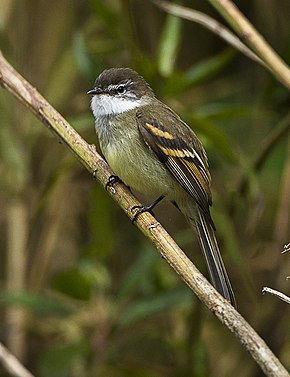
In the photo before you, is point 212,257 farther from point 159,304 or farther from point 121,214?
point 121,214

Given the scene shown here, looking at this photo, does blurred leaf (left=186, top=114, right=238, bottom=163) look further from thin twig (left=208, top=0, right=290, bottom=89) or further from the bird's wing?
thin twig (left=208, top=0, right=290, bottom=89)

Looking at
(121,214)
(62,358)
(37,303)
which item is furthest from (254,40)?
(121,214)

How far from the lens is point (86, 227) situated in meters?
4.95

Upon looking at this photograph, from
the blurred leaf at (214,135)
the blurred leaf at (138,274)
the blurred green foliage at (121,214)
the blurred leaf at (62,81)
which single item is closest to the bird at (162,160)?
the blurred leaf at (214,135)

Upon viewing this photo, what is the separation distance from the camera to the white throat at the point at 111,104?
3570 mm

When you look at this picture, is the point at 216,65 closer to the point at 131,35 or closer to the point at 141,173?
the point at 131,35

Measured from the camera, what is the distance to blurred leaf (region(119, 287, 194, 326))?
3.84 meters

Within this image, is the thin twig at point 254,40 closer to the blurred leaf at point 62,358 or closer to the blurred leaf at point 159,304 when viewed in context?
the blurred leaf at point 159,304

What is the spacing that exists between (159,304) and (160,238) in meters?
1.36

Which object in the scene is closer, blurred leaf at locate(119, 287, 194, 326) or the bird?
the bird

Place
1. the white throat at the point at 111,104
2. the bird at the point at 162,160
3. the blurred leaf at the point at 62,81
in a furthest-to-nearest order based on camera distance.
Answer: the blurred leaf at the point at 62,81 < the white throat at the point at 111,104 < the bird at the point at 162,160

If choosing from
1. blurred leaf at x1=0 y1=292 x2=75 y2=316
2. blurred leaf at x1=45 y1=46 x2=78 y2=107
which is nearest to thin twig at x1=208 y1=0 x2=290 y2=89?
blurred leaf at x1=0 y1=292 x2=75 y2=316

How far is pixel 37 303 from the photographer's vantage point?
13.0 ft

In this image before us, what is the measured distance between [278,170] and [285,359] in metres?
1.03
